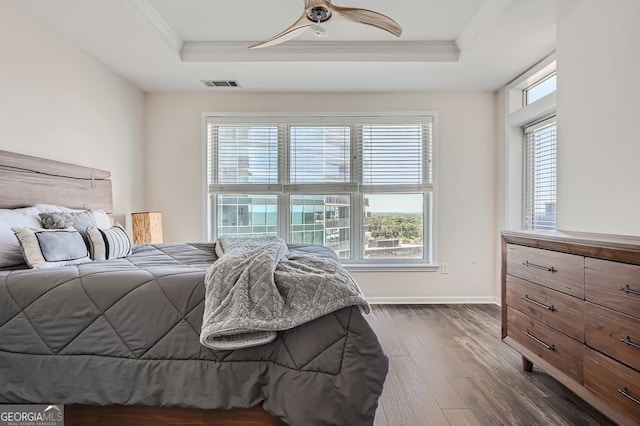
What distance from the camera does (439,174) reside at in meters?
4.12

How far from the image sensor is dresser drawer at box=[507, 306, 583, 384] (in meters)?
1.81

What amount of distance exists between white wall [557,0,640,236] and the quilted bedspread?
1.86m

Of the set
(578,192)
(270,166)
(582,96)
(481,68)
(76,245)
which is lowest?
(76,245)

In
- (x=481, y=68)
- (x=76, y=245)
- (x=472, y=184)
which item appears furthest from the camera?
(x=472, y=184)

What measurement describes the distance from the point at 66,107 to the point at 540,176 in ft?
14.2

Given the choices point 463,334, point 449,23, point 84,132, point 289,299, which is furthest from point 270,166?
point 289,299

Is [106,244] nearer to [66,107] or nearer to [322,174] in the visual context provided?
[66,107]

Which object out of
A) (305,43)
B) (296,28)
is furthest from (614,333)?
(305,43)

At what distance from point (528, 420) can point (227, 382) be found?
154 cm

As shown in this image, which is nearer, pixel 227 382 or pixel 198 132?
pixel 227 382

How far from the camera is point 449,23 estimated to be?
293cm

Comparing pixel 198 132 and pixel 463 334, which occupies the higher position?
pixel 198 132

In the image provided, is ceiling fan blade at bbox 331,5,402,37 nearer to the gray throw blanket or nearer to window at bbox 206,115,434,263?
the gray throw blanket

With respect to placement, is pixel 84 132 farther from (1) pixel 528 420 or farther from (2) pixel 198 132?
(1) pixel 528 420
